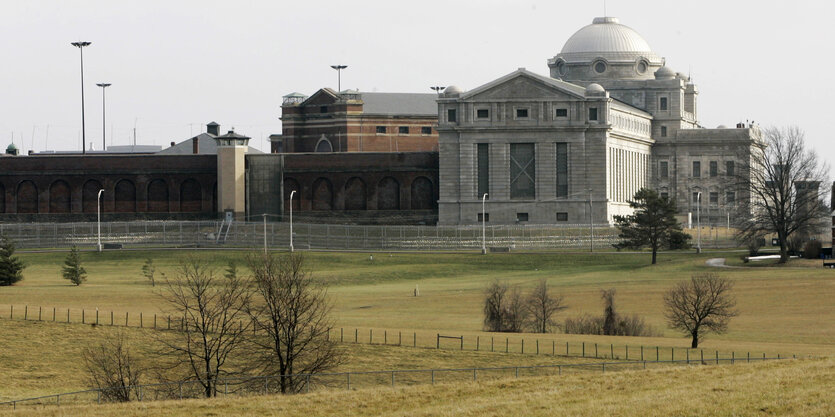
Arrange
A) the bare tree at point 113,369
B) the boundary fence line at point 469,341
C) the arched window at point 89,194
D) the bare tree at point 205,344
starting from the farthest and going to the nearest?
the arched window at point 89,194
the boundary fence line at point 469,341
the bare tree at point 205,344
the bare tree at point 113,369

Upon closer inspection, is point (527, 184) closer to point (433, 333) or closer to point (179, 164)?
point (179, 164)

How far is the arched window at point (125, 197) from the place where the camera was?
505 feet

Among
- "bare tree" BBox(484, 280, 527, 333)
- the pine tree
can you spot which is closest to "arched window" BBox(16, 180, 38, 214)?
the pine tree

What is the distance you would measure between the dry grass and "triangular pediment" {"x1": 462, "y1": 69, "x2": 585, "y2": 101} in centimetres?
9266

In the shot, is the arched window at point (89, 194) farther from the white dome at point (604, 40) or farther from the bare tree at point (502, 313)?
the bare tree at point (502, 313)

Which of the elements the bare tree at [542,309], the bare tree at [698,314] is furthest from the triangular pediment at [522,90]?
the bare tree at [698,314]

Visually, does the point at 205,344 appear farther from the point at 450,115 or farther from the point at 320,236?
the point at 450,115

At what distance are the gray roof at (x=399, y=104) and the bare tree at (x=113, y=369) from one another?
108287mm

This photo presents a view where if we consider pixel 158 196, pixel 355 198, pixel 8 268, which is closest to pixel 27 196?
pixel 158 196

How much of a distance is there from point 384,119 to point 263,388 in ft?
395

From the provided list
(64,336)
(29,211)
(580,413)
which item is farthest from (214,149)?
(580,413)

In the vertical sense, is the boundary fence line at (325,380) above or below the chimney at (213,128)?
below

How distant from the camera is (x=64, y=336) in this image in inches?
2899

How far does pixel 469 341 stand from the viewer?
71938mm
